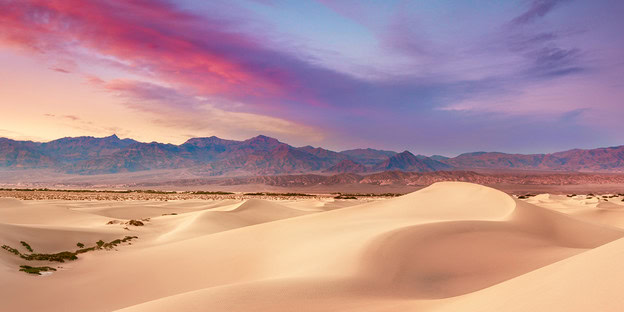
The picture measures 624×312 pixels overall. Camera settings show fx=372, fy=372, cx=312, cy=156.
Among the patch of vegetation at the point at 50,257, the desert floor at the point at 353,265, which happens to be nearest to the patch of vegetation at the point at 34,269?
the desert floor at the point at 353,265

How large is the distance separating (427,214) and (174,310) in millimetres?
16459

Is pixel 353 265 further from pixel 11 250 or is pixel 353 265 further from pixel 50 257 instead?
pixel 11 250

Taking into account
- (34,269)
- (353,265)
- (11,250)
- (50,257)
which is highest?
(353,265)

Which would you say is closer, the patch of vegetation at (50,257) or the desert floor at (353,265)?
the desert floor at (353,265)

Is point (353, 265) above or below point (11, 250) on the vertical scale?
above

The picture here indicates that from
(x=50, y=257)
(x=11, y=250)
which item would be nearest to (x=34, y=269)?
(x=50, y=257)

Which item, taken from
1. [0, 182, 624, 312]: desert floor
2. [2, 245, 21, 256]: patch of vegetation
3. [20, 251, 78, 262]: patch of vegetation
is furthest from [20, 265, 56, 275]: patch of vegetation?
[2, 245, 21, 256]: patch of vegetation

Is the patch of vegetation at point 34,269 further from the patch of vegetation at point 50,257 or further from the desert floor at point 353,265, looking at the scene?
the patch of vegetation at point 50,257

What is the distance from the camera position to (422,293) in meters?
9.02

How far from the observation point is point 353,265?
34.2ft

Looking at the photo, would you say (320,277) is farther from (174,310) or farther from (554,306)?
(554,306)

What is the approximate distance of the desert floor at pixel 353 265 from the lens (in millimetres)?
6098

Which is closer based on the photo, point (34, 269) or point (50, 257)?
point (34, 269)

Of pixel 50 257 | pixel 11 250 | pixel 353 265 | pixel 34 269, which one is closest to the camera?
pixel 353 265
